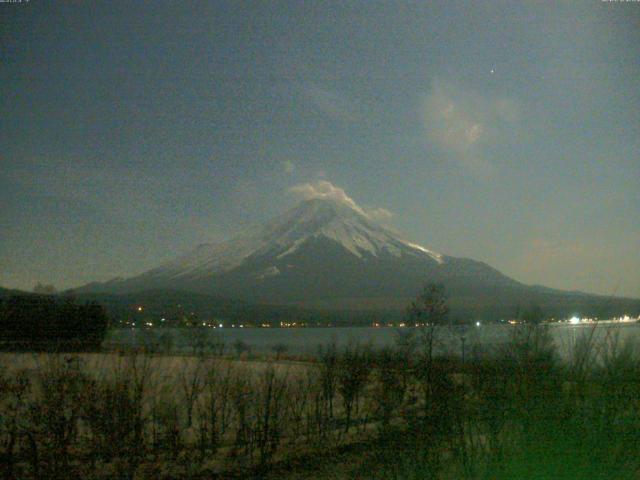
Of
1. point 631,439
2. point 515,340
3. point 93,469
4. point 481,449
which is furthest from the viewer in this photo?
point 93,469

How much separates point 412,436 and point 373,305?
84.8m

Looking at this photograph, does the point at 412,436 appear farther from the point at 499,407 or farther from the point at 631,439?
the point at 631,439

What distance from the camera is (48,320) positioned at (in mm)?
27922

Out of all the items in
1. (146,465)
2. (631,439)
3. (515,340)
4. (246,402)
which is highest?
(515,340)

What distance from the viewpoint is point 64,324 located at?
3016 centimetres

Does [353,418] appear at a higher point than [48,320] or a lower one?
lower

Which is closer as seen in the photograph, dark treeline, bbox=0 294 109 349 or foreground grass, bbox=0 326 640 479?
foreground grass, bbox=0 326 640 479

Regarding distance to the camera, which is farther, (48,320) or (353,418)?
(48,320)

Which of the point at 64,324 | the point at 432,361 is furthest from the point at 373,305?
the point at 432,361

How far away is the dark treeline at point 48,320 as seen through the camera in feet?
86.6

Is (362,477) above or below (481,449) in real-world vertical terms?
below

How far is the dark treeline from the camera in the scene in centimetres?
2639

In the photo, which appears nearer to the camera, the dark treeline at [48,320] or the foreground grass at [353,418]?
the foreground grass at [353,418]

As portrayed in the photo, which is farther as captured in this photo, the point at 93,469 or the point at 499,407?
the point at 93,469
